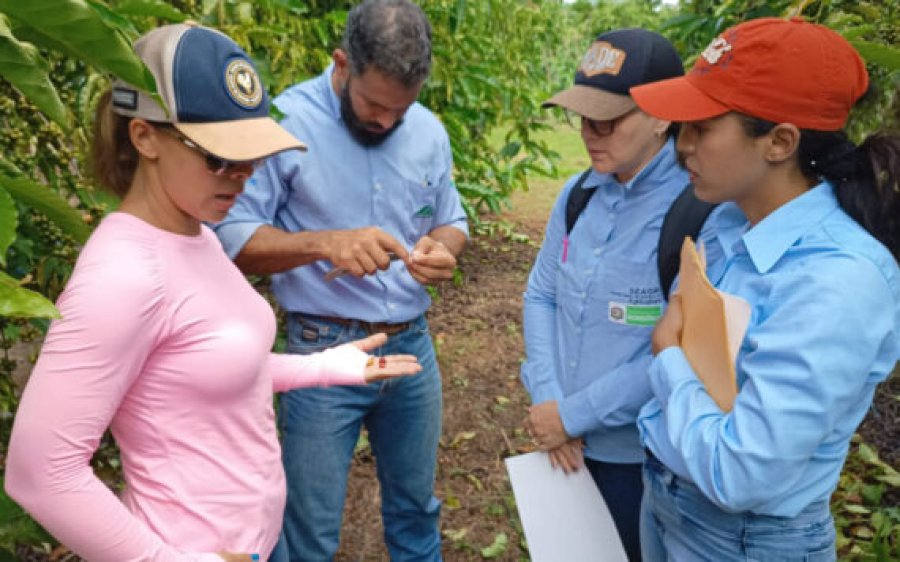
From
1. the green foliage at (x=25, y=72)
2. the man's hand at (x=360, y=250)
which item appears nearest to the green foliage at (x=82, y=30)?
the green foliage at (x=25, y=72)

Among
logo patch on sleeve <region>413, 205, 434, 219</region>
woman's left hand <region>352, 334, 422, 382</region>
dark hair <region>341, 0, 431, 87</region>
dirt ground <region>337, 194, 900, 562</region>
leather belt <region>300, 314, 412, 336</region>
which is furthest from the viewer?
dirt ground <region>337, 194, 900, 562</region>

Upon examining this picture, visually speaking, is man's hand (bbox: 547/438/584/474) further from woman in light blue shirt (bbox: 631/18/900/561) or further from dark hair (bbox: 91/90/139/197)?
dark hair (bbox: 91/90/139/197)

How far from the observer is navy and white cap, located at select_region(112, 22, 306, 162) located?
116 centimetres

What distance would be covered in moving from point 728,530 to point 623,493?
1.71ft

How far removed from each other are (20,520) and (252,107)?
781mm

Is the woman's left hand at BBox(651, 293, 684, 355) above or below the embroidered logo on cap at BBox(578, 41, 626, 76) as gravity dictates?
below

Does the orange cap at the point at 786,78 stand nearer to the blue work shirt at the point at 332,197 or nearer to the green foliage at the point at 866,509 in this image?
the blue work shirt at the point at 332,197

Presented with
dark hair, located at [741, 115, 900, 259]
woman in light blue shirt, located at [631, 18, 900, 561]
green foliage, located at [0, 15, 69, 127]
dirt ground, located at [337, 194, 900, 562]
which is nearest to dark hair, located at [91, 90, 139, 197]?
green foliage, located at [0, 15, 69, 127]

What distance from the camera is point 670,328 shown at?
138 cm

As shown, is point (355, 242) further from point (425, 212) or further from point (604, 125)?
point (604, 125)

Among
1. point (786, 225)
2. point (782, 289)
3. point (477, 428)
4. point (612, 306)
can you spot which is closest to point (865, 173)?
point (786, 225)

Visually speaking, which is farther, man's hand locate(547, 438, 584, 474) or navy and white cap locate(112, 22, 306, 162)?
man's hand locate(547, 438, 584, 474)

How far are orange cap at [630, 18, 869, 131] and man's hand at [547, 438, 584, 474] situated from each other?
0.83m

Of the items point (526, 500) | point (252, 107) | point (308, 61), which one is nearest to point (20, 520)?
point (252, 107)
